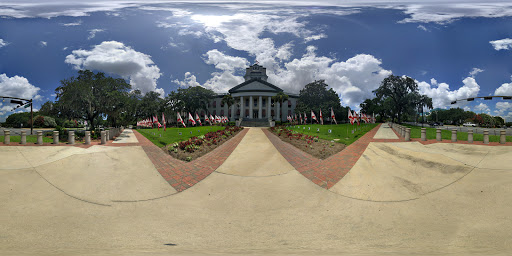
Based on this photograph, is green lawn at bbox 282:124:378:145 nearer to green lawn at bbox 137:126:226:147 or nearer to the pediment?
green lawn at bbox 137:126:226:147

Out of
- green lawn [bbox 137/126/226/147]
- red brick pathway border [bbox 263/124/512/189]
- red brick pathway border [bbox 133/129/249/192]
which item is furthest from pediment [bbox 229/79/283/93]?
red brick pathway border [bbox 133/129/249/192]

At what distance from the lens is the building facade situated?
49.7 m

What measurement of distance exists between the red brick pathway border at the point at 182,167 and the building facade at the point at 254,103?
131 ft

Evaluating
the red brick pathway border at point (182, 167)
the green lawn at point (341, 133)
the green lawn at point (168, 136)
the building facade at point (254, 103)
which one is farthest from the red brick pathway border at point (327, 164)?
the building facade at point (254, 103)

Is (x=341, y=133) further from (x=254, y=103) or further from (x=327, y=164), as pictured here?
(x=254, y=103)

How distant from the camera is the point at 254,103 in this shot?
171ft

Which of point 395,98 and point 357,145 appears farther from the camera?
point 395,98

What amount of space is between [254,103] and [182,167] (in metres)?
45.5

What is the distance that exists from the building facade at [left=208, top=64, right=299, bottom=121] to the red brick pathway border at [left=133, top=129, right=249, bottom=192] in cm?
3992

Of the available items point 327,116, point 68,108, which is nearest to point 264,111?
point 327,116

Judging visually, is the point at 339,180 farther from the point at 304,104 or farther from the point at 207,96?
the point at 207,96

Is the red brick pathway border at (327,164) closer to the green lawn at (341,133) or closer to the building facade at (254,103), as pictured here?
the green lawn at (341,133)

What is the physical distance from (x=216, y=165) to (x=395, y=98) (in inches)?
1087

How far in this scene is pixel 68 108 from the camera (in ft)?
44.0
